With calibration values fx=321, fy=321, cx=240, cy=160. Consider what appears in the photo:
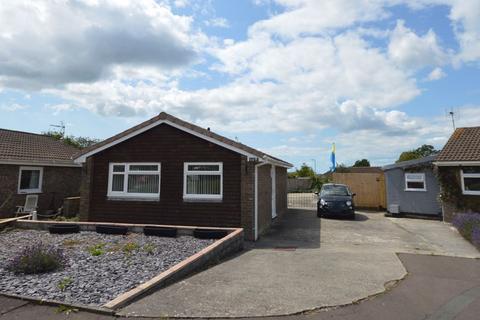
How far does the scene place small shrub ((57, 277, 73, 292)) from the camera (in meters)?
5.09

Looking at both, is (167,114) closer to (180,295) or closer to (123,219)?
(123,219)

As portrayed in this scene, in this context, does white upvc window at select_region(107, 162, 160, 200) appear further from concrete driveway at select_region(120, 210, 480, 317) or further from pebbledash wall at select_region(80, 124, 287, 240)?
concrete driveway at select_region(120, 210, 480, 317)

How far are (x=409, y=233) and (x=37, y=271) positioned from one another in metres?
11.6

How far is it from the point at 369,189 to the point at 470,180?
20.8 ft

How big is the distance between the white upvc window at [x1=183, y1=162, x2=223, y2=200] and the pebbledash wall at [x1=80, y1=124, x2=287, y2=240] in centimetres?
16

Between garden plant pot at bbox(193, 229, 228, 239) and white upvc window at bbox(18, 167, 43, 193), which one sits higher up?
white upvc window at bbox(18, 167, 43, 193)

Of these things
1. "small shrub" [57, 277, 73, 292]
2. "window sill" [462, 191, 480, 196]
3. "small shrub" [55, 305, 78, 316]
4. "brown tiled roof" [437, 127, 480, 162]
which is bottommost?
"small shrub" [55, 305, 78, 316]

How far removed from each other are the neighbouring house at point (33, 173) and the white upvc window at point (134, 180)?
9.70ft

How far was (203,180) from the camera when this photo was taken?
11172 mm

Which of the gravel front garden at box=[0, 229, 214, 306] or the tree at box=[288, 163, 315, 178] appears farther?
the tree at box=[288, 163, 315, 178]

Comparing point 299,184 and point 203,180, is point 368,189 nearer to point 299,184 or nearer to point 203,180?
point 203,180

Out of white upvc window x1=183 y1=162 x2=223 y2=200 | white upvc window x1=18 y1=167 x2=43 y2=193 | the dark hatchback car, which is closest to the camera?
white upvc window x1=183 y1=162 x2=223 y2=200

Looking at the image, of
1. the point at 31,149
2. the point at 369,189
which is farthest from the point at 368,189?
the point at 31,149

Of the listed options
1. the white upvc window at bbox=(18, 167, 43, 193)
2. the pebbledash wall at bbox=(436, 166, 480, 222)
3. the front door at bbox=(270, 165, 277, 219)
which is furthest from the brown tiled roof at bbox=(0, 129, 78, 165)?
the pebbledash wall at bbox=(436, 166, 480, 222)
